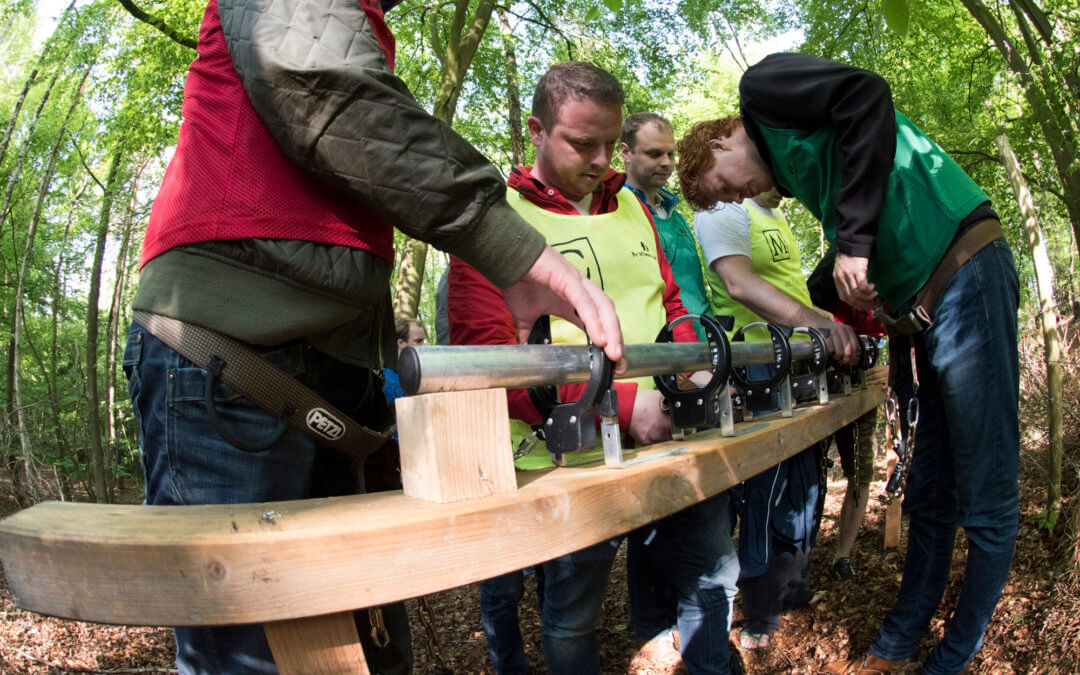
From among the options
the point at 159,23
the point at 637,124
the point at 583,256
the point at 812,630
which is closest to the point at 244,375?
the point at 583,256

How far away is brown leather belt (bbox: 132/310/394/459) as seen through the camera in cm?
135

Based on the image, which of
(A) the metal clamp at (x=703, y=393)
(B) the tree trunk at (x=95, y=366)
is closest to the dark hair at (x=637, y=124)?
(A) the metal clamp at (x=703, y=393)

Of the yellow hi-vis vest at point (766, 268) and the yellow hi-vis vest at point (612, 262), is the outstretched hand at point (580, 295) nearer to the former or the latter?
the yellow hi-vis vest at point (612, 262)

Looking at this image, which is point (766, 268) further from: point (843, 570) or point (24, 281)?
point (24, 281)

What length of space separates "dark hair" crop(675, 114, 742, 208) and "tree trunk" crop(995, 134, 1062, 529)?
7.10ft

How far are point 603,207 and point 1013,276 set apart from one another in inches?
57.0

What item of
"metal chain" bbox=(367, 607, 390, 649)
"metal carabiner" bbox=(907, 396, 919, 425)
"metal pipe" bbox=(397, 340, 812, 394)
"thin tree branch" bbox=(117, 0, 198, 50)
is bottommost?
"metal chain" bbox=(367, 607, 390, 649)

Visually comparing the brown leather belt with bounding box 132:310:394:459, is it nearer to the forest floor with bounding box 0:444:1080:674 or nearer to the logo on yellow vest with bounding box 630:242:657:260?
the logo on yellow vest with bounding box 630:242:657:260

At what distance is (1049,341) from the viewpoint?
13.4ft

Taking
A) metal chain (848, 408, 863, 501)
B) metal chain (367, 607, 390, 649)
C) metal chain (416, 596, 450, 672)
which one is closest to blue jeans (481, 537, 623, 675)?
metal chain (416, 596, 450, 672)

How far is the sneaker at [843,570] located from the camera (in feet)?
15.0

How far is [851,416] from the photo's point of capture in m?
3.48

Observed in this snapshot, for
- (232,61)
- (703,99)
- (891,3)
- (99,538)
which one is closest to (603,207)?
(891,3)

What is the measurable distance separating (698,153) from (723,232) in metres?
0.49
